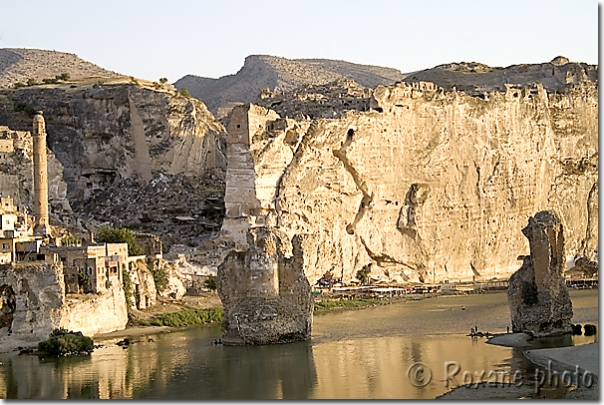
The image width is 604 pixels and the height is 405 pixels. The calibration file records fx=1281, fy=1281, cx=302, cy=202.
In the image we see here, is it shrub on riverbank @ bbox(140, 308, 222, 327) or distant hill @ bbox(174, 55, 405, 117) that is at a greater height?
distant hill @ bbox(174, 55, 405, 117)

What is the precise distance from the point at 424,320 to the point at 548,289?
24.9 feet

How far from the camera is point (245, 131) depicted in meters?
46.2

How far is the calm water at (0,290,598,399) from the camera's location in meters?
24.2

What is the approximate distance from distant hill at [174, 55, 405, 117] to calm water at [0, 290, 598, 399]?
54237 mm

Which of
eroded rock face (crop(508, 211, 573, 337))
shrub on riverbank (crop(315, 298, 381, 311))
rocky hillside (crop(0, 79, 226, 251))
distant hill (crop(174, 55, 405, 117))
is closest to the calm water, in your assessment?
eroded rock face (crop(508, 211, 573, 337))

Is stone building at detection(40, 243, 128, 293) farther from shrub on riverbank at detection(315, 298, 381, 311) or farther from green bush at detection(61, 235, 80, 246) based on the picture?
shrub on riverbank at detection(315, 298, 381, 311)

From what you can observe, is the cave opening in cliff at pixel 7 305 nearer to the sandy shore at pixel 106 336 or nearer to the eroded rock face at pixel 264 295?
the sandy shore at pixel 106 336

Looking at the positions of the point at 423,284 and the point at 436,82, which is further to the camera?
the point at 436,82

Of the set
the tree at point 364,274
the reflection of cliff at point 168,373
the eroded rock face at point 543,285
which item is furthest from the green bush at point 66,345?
the tree at point 364,274

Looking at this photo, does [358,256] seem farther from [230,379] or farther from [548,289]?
[230,379]

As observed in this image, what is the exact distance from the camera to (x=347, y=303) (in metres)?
42.0

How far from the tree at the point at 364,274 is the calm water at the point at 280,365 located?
48.9ft

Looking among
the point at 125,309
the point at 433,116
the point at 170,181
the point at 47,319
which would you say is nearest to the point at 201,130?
the point at 170,181

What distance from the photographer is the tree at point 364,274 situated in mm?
49719
